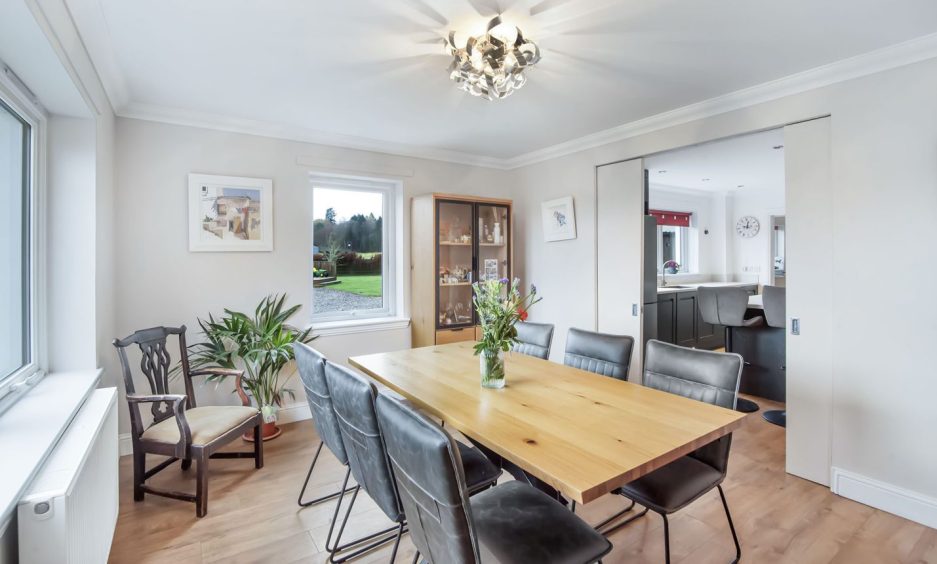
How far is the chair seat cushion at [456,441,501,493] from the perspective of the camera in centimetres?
183

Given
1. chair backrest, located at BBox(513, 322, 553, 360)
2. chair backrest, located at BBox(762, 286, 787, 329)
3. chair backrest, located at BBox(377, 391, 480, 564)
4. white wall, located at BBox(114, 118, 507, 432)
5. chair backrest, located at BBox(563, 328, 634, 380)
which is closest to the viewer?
chair backrest, located at BBox(377, 391, 480, 564)

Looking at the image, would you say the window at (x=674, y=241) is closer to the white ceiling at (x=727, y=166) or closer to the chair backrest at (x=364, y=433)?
the white ceiling at (x=727, y=166)

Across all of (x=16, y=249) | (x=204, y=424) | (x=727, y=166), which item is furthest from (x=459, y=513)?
(x=727, y=166)

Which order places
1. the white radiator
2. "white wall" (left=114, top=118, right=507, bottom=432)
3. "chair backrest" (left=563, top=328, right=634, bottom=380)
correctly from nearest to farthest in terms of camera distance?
the white radiator
"chair backrest" (left=563, top=328, right=634, bottom=380)
"white wall" (left=114, top=118, right=507, bottom=432)

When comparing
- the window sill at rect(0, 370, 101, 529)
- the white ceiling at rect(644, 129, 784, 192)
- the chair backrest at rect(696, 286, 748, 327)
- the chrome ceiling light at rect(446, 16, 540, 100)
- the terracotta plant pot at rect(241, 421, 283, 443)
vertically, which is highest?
the white ceiling at rect(644, 129, 784, 192)

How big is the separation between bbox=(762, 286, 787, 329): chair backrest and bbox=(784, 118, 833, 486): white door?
38.0 inches

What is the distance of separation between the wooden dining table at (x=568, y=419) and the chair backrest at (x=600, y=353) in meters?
0.24

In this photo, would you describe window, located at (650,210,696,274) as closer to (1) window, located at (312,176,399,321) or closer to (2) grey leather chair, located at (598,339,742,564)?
(1) window, located at (312,176,399,321)

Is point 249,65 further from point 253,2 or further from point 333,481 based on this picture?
point 333,481

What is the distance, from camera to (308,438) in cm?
330

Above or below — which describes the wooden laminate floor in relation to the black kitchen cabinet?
below

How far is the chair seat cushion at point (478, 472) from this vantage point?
1829 mm

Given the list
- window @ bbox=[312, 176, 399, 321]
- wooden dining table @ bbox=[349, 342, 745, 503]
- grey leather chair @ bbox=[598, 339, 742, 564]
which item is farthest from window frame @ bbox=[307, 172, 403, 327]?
grey leather chair @ bbox=[598, 339, 742, 564]

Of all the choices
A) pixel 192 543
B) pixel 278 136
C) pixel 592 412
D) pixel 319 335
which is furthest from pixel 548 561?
pixel 278 136
